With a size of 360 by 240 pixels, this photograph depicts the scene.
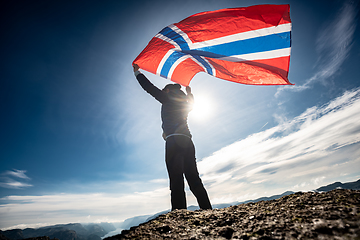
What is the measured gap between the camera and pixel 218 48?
18.9 ft

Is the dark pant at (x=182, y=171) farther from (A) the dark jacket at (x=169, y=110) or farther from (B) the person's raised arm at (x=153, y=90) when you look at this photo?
(B) the person's raised arm at (x=153, y=90)

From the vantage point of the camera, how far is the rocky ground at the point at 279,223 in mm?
1275

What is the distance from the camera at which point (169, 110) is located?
13.0 feet

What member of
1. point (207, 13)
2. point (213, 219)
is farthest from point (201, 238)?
point (207, 13)

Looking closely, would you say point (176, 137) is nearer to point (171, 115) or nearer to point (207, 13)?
point (171, 115)

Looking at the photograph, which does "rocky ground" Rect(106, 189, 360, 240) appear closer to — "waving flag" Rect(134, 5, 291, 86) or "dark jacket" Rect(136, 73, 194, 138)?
"dark jacket" Rect(136, 73, 194, 138)

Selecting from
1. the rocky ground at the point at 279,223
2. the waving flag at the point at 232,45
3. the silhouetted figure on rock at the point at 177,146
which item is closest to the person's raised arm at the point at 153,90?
the silhouetted figure on rock at the point at 177,146

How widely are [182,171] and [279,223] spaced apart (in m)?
2.16

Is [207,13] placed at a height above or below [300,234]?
above

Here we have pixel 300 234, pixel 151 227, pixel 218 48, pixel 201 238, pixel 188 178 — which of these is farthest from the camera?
pixel 218 48

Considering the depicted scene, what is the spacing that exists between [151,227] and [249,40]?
5.98m

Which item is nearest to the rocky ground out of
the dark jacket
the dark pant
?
the dark pant

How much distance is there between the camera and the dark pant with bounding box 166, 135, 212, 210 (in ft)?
10.7

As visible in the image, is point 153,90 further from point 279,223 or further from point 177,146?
point 279,223
